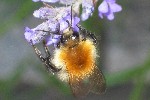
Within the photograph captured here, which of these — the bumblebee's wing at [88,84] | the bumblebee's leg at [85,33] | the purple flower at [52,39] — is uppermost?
the bumblebee's leg at [85,33]

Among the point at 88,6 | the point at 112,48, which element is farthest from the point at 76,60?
the point at 112,48

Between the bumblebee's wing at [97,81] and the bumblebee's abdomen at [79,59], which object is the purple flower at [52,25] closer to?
the bumblebee's abdomen at [79,59]

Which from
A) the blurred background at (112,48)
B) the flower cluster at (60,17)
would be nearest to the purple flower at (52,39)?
the flower cluster at (60,17)

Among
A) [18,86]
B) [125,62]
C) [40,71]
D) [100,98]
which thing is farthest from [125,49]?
[40,71]

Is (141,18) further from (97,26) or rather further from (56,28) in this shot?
(56,28)

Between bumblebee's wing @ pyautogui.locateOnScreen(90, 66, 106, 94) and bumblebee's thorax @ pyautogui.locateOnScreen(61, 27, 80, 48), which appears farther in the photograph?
bumblebee's wing @ pyautogui.locateOnScreen(90, 66, 106, 94)

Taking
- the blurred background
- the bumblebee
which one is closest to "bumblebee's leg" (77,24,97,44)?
the bumblebee

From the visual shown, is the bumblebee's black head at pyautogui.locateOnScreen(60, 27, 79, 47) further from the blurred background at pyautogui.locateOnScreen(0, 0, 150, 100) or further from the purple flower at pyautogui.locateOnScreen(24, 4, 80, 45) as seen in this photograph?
the blurred background at pyautogui.locateOnScreen(0, 0, 150, 100)
